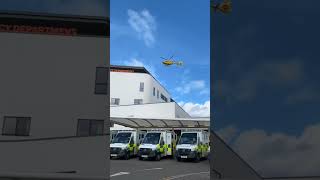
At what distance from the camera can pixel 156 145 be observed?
2681 centimetres

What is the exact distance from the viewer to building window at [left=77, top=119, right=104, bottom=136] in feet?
26.8

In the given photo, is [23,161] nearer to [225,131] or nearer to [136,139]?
[225,131]

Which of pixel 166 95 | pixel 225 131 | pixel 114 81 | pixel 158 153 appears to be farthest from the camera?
pixel 166 95

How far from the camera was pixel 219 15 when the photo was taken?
9180 mm

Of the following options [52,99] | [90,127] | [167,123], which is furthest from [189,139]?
[52,99]

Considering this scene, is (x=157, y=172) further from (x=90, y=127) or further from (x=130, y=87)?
(x=130, y=87)

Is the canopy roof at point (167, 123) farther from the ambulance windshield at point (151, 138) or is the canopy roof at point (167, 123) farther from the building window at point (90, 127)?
the building window at point (90, 127)

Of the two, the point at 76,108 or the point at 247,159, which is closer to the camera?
the point at 76,108

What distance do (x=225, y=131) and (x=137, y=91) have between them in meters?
48.1

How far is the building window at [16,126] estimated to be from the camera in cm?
819

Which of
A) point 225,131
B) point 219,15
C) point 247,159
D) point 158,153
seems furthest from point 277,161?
point 158,153

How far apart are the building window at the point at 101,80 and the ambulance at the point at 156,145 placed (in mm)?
18321

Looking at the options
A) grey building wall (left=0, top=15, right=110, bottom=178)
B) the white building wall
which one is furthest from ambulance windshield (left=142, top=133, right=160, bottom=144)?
the white building wall

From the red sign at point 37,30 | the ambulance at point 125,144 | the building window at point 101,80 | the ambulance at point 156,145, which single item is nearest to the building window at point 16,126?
the building window at point 101,80
